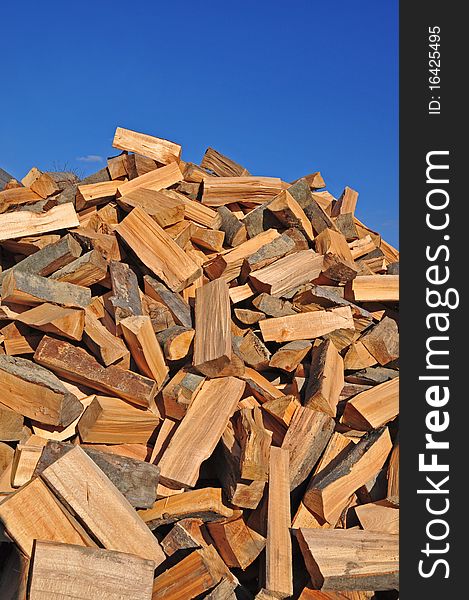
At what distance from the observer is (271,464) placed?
10.5 ft

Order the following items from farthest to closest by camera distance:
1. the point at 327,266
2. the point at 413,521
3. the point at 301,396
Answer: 1. the point at 327,266
2. the point at 301,396
3. the point at 413,521

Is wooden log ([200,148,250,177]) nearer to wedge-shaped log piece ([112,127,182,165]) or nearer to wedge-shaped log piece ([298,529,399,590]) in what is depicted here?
wedge-shaped log piece ([112,127,182,165])

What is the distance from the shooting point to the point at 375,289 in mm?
4301

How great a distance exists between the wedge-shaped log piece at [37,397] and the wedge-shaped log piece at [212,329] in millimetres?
682

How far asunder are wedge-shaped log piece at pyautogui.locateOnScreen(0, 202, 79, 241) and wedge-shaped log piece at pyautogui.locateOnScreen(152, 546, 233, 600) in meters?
2.31

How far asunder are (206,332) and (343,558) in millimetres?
1370

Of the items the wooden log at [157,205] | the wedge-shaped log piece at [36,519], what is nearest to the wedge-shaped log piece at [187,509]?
the wedge-shaped log piece at [36,519]

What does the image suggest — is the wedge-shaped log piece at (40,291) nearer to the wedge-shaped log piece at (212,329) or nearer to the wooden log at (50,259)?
the wooden log at (50,259)

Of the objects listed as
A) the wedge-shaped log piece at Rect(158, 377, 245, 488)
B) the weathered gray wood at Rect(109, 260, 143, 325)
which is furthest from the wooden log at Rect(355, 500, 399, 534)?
the weathered gray wood at Rect(109, 260, 143, 325)

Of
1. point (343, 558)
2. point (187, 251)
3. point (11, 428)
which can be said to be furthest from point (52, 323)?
point (343, 558)

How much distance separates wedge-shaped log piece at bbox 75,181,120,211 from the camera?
15.4ft

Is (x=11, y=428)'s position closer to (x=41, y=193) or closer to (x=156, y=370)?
(x=156, y=370)

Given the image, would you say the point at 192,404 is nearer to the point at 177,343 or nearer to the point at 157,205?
the point at 177,343

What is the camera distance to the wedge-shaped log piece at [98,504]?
259 centimetres
